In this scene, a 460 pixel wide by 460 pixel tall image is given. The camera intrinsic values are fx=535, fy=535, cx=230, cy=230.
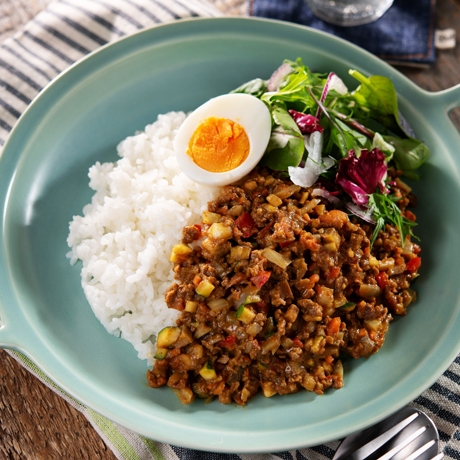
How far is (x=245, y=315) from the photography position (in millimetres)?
2871

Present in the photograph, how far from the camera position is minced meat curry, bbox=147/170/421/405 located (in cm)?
295

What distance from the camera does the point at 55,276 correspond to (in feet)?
11.1

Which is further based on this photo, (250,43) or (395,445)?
(250,43)

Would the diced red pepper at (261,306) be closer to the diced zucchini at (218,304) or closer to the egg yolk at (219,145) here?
the diced zucchini at (218,304)

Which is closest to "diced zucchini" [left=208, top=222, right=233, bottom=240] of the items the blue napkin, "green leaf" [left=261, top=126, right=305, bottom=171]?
"green leaf" [left=261, top=126, right=305, bottom=171]

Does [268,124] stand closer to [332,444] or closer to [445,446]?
[332,444]

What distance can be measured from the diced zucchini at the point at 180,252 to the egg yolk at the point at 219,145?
0.54m

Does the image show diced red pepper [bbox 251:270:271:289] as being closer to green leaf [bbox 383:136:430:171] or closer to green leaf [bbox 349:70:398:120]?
green leaf [bbox 383:136:430:171]

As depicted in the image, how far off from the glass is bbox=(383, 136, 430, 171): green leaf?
145 cm

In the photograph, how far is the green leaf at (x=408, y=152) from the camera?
3572 millimetres

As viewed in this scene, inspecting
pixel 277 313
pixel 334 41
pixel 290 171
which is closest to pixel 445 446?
pixel 277 313

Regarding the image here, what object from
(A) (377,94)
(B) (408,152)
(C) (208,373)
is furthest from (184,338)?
(A) (377,94)

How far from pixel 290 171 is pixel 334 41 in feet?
4.31

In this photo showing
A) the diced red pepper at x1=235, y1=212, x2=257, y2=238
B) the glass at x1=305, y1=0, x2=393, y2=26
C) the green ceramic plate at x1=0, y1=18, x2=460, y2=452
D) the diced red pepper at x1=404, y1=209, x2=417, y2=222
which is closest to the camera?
the green ceramic plate at x1=0, y1=18, x2=460, y2=452
